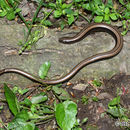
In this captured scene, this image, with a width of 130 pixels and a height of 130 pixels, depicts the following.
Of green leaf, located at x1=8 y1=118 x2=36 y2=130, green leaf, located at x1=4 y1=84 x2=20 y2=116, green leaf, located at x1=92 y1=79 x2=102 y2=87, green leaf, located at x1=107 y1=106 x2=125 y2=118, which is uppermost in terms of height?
green leaf, located at x1=4 y1=84 x2=20 y2=116

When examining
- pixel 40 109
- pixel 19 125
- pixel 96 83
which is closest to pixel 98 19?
pixel 96 83

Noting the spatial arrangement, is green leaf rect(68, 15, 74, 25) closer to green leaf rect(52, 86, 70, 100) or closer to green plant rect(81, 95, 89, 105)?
green leaf rect(52, 86, 70, 100)

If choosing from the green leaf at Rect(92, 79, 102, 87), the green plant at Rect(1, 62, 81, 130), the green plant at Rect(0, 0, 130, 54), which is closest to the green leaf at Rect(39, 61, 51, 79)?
the green plant at Rect(1, 62, 81, 130)

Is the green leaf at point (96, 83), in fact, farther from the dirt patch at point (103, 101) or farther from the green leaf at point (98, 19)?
the green leaf at point (98, 19)

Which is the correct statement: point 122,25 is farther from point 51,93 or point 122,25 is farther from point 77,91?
point 51,93

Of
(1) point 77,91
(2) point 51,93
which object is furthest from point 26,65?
(1) point 77,91

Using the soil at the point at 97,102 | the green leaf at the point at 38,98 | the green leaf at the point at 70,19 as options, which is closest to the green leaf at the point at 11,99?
the green leaf at the point at 38,98
